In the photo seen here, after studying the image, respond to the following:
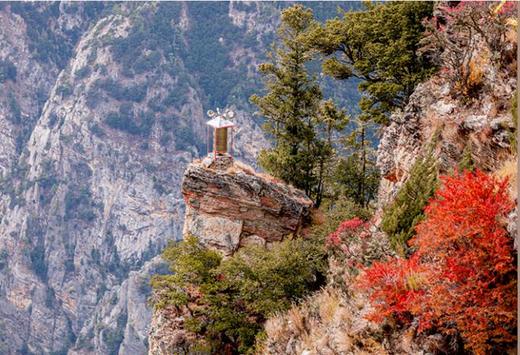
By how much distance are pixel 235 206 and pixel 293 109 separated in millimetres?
6742

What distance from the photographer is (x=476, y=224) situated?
1147 cm

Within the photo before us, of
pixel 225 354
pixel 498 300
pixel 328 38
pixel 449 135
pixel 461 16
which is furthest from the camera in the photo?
pixel 328 38

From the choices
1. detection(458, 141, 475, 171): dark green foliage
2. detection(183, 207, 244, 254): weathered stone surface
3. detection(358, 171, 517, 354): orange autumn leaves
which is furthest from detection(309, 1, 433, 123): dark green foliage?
detection(358, 171, 517, 354): orange autumn leaves

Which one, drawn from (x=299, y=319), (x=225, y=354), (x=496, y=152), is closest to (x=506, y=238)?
(x=496, y=152)

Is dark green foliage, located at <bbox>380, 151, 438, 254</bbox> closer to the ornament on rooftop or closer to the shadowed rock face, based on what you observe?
the shadowed rock face

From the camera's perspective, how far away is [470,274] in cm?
1139

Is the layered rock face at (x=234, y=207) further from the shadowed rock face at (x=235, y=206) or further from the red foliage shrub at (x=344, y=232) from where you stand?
the red foliage shrub at (x=344, y=232)

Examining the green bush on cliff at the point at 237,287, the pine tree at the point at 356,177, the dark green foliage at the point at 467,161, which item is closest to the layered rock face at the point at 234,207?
the green bush on cliff at the point at 237,287

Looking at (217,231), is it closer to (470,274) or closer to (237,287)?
(237,287)

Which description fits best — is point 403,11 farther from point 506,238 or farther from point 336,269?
point 506,238

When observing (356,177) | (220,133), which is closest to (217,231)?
(220,133)

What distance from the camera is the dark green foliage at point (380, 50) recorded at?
2953cm

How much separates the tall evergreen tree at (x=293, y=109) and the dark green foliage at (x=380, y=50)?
3.87ft

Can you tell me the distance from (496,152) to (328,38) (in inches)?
664
